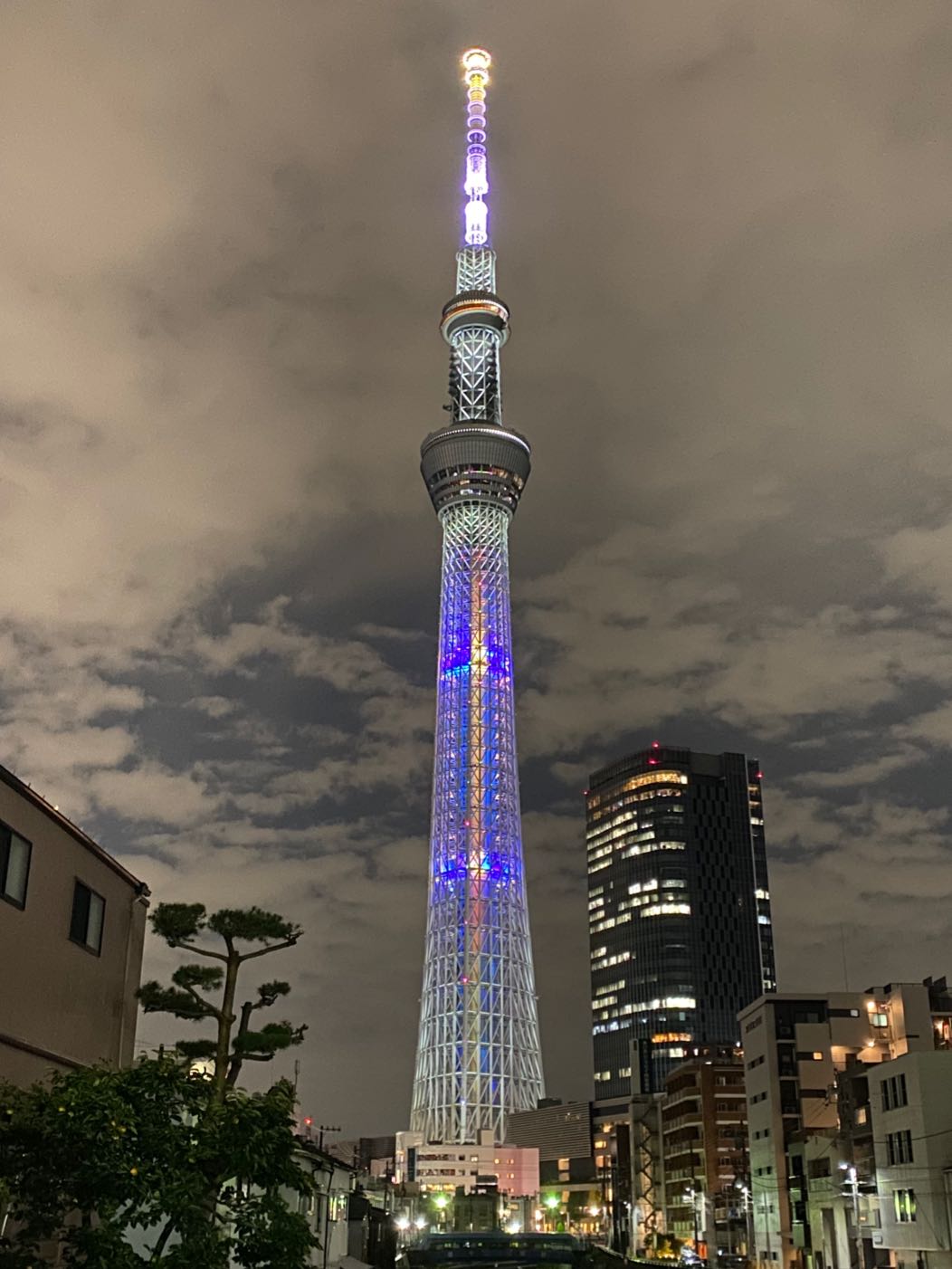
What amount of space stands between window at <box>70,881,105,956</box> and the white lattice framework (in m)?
123

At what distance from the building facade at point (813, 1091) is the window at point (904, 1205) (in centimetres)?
1030

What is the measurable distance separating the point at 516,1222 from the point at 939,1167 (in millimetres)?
95194

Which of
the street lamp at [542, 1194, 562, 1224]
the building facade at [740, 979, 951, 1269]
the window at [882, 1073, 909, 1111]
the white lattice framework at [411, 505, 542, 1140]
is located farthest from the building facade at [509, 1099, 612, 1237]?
the window at [882, 1073, 909, 1111]

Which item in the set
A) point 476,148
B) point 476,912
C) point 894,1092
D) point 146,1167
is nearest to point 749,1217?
point 894,1092

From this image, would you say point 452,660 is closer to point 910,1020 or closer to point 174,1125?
point 910,1020

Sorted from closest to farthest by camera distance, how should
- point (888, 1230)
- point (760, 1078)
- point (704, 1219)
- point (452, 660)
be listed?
1. point (888, 1230)
2. point (760, 1078)
3. point (704, 1219)
4. point (452, 660)

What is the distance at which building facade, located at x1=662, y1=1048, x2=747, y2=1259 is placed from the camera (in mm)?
103312

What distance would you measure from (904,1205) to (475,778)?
9687 centimetres

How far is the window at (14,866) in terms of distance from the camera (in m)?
23.5

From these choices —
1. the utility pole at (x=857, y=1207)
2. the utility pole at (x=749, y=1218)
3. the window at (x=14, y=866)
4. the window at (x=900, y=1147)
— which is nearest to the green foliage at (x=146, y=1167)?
the window at (x=14, y=866)

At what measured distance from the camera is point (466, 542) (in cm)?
16600

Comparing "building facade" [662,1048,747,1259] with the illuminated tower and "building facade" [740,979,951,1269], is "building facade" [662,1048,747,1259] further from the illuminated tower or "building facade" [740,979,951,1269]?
the illuminated tower

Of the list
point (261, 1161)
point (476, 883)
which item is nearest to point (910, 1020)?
point (476, 883)

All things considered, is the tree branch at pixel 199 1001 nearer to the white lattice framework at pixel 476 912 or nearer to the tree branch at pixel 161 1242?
the tree branch at pixel 161 1242
